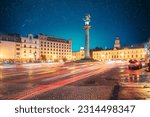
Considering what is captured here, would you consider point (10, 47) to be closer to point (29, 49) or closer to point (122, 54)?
point (29, 49)

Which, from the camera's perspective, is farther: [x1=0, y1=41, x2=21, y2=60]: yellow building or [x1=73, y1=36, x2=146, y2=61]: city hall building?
[x1=73, y1=36, x2=146, y2=61]: city hall building

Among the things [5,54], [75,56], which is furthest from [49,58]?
[75,56]

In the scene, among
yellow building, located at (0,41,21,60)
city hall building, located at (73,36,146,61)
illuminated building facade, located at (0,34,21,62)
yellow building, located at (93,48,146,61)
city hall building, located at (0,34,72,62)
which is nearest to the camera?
yellow building, located at (0,41,21,60)

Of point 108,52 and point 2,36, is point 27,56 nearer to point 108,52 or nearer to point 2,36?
point 2,36

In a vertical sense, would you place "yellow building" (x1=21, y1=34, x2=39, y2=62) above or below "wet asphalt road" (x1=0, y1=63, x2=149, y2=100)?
above

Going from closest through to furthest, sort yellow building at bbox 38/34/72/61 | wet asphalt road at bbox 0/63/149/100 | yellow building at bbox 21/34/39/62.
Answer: wet asphalt road at bbox 0/63/149/100 < yellow building at bbox 21/34/39/62 < yellow building at bbox 38/34/72/61

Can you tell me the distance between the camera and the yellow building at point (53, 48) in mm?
111456

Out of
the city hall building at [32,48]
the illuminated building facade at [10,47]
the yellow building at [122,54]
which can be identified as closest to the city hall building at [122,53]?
the yellow building at [122,54]

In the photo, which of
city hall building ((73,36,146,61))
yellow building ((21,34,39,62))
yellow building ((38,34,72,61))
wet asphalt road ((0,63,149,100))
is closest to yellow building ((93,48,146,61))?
city hall building ((73,36,146,61))

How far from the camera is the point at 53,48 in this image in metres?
120

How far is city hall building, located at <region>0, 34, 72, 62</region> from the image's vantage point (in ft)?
293

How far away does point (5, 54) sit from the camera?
3447 inches

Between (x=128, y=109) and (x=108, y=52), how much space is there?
493 feet

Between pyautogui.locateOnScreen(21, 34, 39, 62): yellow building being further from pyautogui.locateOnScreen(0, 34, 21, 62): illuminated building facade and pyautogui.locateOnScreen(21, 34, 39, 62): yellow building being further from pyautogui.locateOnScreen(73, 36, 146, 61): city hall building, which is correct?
pyautogui.locateOnScreen(73, 36, 146, 61): city hall building
